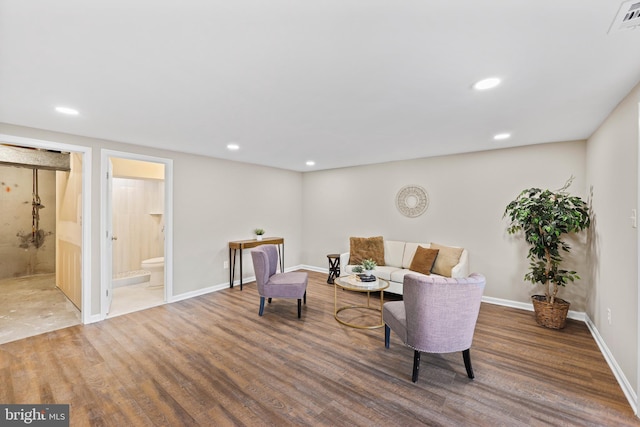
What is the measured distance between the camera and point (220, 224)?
4.86m

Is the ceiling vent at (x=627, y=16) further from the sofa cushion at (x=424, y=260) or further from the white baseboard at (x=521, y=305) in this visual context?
the white baseboard at (x=521, y=305)

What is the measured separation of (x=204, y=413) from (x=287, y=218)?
14.8 feet

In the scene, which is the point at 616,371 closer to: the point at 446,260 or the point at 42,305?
the point at 446,260

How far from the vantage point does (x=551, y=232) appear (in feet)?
10.2

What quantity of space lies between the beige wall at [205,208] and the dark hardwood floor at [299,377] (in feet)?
3.77

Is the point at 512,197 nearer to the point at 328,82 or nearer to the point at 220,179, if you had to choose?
the point at 328,82

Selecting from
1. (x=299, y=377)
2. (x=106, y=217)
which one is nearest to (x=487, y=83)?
(x=299, y=377)

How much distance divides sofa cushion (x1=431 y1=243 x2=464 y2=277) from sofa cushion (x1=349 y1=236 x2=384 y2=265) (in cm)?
95

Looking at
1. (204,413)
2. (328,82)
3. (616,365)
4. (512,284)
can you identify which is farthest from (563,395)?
(328,82)

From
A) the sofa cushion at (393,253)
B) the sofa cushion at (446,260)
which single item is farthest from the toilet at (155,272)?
the sofa cushion at (446,260)

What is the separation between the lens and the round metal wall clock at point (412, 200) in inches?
→ 187

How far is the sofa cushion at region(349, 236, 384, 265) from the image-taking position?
15.9ft

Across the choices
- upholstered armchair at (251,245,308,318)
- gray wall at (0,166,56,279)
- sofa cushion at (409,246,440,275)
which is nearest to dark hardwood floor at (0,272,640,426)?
upholstered armchair at (251,245,308,318)

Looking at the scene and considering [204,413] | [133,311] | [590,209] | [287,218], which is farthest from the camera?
[287,218]
